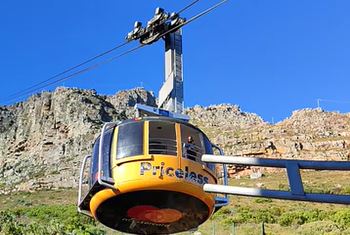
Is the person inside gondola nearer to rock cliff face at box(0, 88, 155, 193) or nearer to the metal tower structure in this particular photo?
the metal tower structure

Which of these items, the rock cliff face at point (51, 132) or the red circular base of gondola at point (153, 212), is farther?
the rock cliff face at point (51, 132)

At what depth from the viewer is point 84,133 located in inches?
3839

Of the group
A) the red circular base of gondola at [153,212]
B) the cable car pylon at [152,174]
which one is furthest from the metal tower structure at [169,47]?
the red circular base of gondola at [153,212]

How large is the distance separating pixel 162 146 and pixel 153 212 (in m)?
1.38

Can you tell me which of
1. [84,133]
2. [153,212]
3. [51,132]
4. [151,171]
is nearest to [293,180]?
[151,171]

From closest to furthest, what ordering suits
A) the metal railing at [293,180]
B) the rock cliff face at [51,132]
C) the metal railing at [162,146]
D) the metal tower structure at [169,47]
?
1. the metal railing at [293,180]
2. the metal railing at [162,146]
3. the metal tower structure at [169,47]
4. the rock cliff face at [51,132]

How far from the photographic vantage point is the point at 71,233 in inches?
925

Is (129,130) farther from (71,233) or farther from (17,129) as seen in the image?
(17,129)

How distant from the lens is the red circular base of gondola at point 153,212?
9.55m

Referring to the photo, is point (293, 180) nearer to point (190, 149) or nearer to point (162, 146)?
point (190, 149)

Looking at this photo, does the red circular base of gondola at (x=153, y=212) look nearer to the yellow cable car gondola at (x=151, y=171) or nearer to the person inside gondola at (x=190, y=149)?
the yellow cable car gondola at (x=151, y=171)

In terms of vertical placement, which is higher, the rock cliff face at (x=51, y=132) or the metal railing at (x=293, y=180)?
the rock cliff face at (x=51, y=132)

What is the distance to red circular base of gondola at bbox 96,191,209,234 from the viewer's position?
955 centimetres

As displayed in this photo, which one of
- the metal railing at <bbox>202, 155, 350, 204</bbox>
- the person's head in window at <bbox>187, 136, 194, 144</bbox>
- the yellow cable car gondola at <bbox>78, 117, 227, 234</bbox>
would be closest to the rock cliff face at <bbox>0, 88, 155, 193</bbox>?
the yellow cable car gondola at <bbox>78, 117, 227, 234</bbox>
